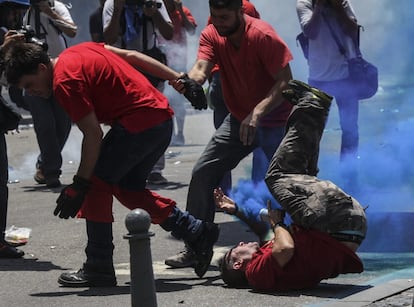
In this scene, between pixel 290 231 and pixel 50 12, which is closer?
pixel 290 231

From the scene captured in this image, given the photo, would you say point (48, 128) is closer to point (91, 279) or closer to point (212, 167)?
point (212, 167)

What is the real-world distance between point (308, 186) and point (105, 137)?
115 cm

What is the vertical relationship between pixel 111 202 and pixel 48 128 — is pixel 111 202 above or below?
below

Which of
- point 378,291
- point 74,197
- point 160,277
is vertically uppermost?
point 74,197

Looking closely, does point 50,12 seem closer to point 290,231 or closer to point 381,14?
point 381,14

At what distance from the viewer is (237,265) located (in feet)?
19.5

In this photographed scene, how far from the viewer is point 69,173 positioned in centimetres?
1134

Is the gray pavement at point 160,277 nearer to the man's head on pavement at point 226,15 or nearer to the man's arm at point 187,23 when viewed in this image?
the man's head on pavement at point 226,15

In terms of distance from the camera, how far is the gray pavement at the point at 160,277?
18.4 feet

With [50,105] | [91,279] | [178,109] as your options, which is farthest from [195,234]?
[178,109]

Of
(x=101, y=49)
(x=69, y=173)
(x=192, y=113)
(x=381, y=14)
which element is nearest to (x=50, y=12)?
(x=69, y=173)

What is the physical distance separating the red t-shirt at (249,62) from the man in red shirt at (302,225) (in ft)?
1.94

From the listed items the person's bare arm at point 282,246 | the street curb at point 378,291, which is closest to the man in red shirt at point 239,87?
the person's bare arm at point 282,246

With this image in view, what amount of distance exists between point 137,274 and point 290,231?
126 centimetres
